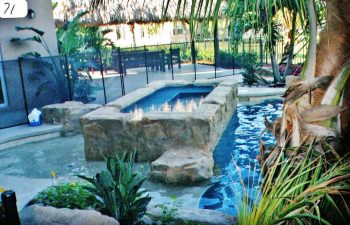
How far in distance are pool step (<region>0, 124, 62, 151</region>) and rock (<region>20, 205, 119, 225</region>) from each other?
191 inches

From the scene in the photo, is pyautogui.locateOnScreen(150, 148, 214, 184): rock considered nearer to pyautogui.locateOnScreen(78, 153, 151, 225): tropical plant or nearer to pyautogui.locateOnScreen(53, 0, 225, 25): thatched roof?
pyautogui.locateOnScreen(78, 153, 151, 225): tropical plant

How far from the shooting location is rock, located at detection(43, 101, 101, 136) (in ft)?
27.1

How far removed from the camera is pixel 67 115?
830 centimetres

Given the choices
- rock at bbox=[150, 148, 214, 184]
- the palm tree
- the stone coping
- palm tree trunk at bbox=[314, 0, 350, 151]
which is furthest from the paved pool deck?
the stone coping

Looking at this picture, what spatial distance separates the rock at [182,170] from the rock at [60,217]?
2.06 m

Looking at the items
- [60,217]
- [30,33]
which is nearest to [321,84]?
[60,217]

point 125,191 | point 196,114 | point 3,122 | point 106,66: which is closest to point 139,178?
point 125,191

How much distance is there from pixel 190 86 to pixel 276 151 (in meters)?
7.59

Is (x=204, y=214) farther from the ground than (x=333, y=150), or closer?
closer

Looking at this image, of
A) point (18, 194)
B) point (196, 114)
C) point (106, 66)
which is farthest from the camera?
point (106, 66)

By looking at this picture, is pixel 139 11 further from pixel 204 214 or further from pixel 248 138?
pixel 204 214

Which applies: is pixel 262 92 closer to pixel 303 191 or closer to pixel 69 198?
pixel 69 198

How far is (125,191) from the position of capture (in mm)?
3279

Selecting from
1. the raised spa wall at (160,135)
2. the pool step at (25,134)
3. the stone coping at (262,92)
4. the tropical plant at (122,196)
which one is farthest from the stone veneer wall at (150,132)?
the stone coping at (262,92)
